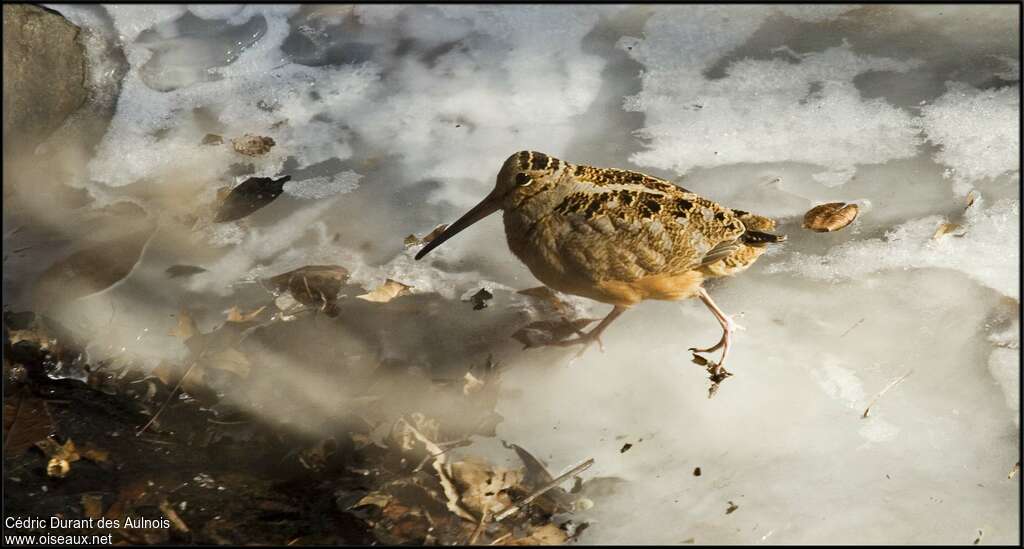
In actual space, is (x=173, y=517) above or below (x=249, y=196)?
below

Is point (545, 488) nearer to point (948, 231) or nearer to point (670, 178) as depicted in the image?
point (670, 178)

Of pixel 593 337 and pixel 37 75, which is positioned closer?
pixel 593 337

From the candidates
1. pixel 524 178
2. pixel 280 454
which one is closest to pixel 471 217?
pixel 524 178

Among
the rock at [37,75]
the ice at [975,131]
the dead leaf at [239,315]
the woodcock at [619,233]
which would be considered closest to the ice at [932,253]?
the ice at [975,131]

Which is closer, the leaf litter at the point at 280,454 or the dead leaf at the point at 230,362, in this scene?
the leaf litter at the point at 280,454

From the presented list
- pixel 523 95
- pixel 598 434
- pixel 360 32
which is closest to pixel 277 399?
pixel 598 434

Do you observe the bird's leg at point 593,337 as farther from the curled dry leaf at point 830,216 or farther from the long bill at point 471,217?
the curled dry leaf at point 830,216
